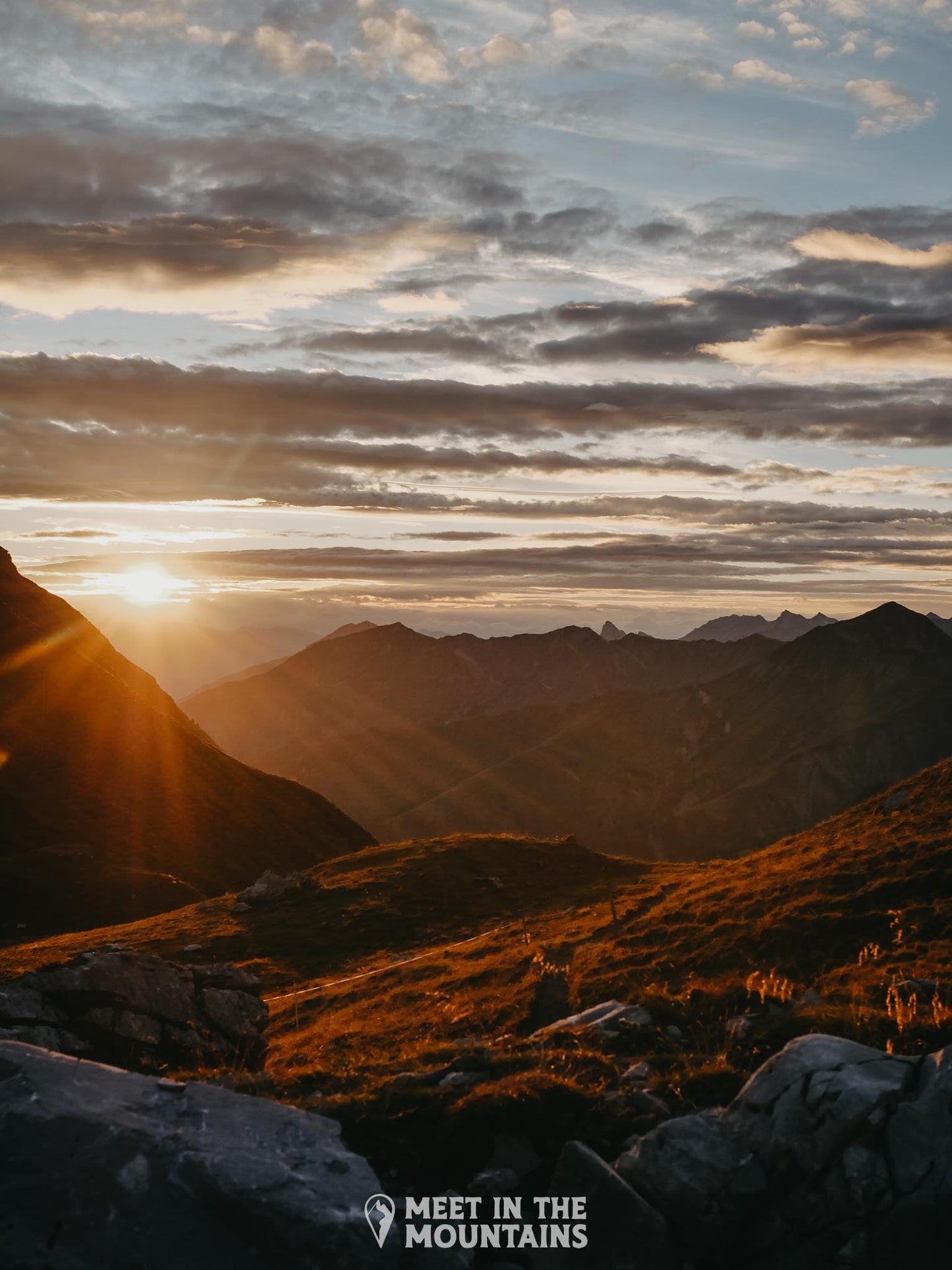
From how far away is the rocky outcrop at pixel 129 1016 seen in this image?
21922 millimetres

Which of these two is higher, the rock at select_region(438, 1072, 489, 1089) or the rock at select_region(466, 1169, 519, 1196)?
the rock at select_region(438, 1072, 489, 1089)

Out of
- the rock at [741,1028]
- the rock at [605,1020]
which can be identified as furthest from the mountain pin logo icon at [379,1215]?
the rock at [741,1028]

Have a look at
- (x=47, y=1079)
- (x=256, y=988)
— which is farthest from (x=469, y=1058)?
(x=256, y=988)

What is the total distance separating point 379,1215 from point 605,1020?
837 cm

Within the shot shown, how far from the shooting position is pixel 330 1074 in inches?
606

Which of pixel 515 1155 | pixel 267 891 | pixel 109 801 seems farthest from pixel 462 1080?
pixel 109 801

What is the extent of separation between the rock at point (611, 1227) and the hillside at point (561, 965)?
144cm

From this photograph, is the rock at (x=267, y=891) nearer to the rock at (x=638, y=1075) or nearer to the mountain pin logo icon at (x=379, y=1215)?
the rock at (x=638, y=1075)

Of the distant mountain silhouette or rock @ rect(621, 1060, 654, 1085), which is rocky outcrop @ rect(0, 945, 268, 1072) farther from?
the distant mountain silhouette

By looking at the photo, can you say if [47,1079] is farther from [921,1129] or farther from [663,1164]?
[921,1129]

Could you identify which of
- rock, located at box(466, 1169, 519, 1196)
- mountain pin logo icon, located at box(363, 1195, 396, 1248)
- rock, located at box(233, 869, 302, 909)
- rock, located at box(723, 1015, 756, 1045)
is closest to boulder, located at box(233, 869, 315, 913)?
rock, located at box(233, 869, 302, 909)

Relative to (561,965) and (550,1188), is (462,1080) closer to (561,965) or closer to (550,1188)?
(550,1188)

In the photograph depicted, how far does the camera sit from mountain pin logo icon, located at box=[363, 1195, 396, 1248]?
10.5 m

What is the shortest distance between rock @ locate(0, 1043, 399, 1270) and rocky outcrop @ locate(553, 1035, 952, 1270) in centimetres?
303
